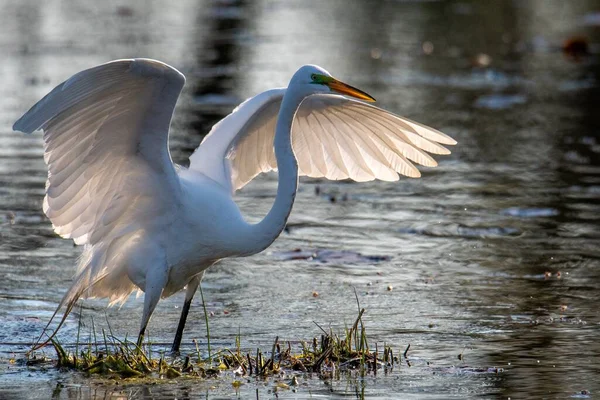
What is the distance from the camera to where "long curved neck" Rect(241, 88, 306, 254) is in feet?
20.3

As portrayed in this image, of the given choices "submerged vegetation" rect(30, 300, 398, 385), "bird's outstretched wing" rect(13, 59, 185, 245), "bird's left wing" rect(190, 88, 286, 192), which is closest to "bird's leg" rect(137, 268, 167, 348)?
"submerged vegetation" rect(30, 300, 398, 385)

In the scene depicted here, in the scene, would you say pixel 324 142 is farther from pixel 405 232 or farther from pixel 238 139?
pixel 405 232

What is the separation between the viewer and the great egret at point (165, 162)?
19.5 feet

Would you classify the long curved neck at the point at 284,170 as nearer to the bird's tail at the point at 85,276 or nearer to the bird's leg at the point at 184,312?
the bird's leg at the point at 184,312

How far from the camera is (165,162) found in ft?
20.7

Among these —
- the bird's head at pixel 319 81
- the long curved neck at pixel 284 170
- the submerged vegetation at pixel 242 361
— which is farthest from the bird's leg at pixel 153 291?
the bird's head at pixel 319 81

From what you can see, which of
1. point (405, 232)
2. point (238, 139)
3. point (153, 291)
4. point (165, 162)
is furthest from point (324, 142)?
point (405, 232)

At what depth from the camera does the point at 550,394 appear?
5605 mm

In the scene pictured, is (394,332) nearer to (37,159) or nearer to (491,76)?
(37,159)

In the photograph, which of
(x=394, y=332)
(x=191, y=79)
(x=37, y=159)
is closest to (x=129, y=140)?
(x=394, y=332)

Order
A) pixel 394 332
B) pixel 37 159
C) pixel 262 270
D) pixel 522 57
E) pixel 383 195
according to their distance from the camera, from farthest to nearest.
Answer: pixel 522 57 < pixel 37 159 < pixel 383 195 < pixel 262 270 < pixel 394 332

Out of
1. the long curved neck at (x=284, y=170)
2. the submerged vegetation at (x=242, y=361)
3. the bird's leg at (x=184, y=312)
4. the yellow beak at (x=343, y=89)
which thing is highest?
the yellow beak at (x=343, y=89)

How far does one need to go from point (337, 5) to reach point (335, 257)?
17.8 meters

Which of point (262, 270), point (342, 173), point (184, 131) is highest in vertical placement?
point (184, 131)
